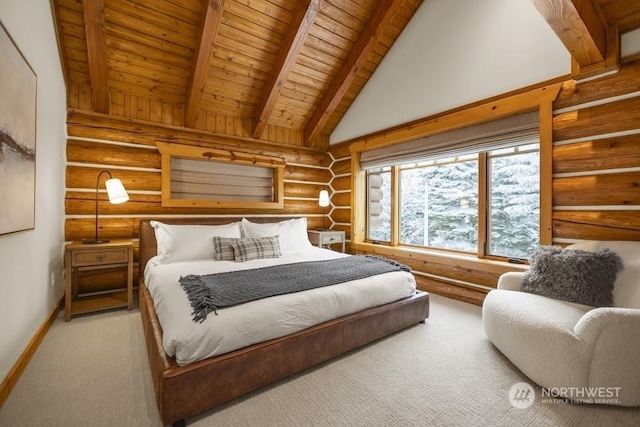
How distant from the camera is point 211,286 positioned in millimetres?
2021

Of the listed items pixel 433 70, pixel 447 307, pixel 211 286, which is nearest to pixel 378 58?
pixel 433 70

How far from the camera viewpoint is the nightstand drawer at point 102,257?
2.79 m

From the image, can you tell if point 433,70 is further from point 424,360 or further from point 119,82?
point 119,82

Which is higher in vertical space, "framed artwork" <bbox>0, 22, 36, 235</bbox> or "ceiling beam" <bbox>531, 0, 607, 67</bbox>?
"ceiling beam" <bbox>531, 0, 607, 67</bbox>

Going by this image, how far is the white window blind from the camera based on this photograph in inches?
113

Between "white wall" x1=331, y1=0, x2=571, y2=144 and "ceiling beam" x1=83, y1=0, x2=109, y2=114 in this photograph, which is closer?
"ceiling beam" x1=83, y1=0, x2=109, y2=114

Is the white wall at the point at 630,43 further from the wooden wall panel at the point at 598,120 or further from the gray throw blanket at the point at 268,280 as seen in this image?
the gray throw blanket at the point at 268,280

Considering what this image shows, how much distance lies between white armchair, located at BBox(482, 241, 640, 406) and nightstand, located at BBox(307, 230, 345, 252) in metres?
2.79

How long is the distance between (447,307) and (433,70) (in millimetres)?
2944

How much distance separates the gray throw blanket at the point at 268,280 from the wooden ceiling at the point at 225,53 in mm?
2536

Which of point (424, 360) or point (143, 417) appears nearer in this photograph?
point (143, 417)

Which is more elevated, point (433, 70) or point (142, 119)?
point (433, 70)

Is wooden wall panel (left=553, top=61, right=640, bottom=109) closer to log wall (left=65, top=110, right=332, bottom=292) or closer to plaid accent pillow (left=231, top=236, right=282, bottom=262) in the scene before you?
plaid accent pillow (left=231, top=236, right=282, bottom=262)

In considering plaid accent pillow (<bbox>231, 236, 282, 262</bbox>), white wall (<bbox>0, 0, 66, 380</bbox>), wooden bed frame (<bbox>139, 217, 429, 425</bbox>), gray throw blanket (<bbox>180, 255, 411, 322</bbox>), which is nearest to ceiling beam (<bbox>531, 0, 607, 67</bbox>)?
gray throw blanket (<bbox>180, 255, 411, 322</bbox>)
